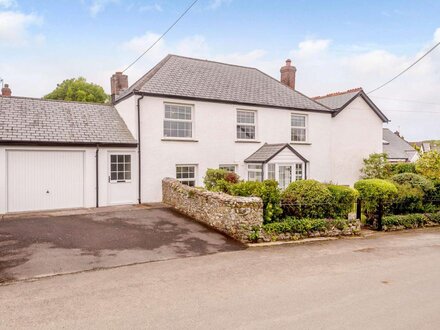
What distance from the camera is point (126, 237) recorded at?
1006 centimetres

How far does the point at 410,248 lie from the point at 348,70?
18702 millimetres

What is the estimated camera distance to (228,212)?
10.7m

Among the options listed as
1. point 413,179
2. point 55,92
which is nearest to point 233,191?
point 413,179

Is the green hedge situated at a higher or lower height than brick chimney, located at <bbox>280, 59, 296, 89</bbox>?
lower

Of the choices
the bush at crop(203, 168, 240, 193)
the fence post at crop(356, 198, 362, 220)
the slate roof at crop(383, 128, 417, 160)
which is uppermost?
the slate roof at crop(383, 128, 417, 160)

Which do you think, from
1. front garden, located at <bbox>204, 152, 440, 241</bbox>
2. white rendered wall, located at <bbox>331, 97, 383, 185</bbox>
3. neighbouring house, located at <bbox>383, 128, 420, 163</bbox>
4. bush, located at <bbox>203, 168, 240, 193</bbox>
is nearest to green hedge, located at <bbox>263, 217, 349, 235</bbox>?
front garden, located at <bbox>204, 152, 440, 241</bbox>

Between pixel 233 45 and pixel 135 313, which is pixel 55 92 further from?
pixel 135 313

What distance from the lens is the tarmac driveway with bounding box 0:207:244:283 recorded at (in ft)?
25.3

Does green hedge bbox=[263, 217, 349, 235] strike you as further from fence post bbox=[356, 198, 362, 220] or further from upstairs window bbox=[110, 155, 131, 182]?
upstairs window bbox=[110, 155, 131, 182]

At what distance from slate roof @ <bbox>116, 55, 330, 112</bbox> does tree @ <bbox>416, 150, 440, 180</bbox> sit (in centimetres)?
724

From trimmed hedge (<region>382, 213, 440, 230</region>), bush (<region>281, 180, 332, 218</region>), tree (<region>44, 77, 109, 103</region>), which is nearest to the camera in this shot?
bush (<region>281, 180, 332, 218</region>)

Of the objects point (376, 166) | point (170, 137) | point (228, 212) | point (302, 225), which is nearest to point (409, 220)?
point (302, 225)

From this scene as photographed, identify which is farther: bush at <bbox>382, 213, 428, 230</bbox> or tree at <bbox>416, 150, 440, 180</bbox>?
tree at <bbox>416, 150, 440, 180</bbox>

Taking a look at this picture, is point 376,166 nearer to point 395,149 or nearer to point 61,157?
point 395,149
